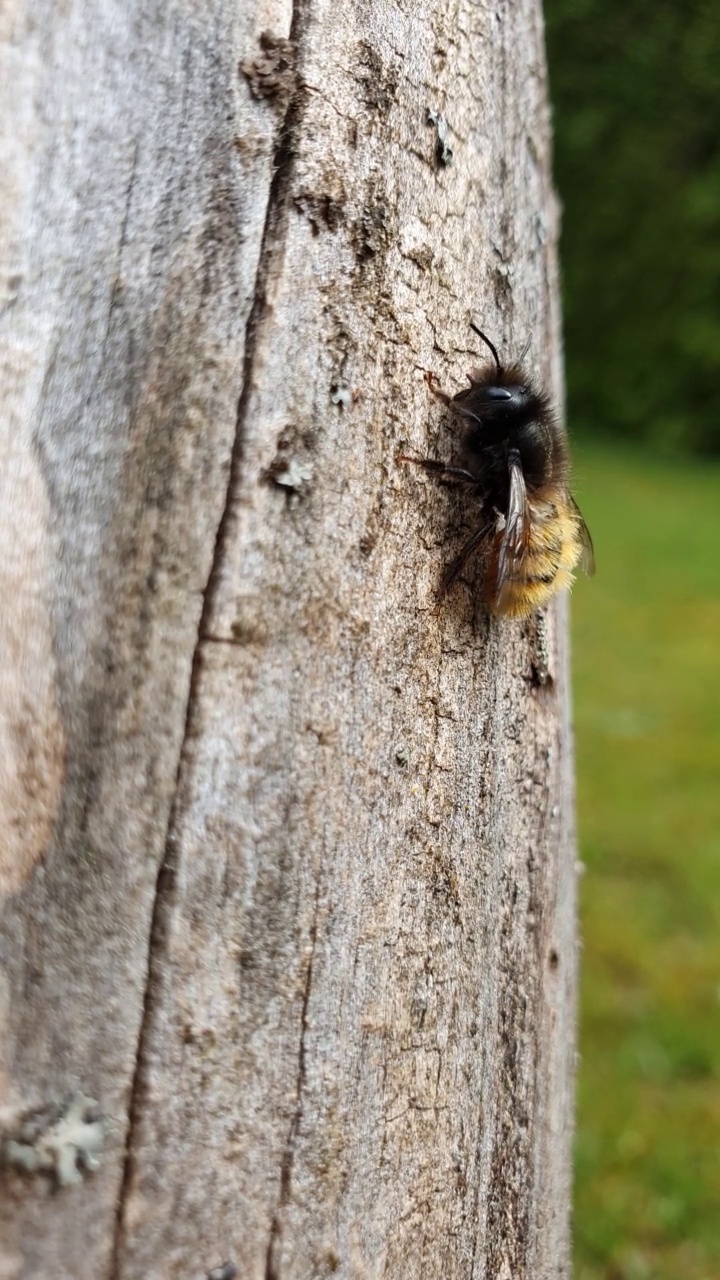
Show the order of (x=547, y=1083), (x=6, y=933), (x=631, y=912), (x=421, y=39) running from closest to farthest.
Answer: (x=6, y=933) → (x=421, y=39) → (x=547, y=1083) → (x=631, y=912)

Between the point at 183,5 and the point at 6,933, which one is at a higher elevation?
the point at 183,5

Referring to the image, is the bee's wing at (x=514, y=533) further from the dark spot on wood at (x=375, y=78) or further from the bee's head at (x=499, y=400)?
the dark spot on wood at (x=375, y=78)

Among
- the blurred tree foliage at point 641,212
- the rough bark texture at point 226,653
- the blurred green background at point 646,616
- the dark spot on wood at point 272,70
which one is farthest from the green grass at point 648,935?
the blurred tree foliage at point 641,212

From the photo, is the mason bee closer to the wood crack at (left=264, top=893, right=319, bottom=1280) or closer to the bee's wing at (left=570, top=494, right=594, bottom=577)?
the bee's wing at (left=570, top=494, right=594, bottom=577)

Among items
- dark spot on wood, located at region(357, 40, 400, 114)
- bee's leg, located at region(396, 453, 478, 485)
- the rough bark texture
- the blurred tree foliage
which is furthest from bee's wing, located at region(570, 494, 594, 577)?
the blurred tree foliage

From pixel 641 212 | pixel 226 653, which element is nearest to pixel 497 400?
pixel 226 653

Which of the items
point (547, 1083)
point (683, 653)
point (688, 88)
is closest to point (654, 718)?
point (683, 653)

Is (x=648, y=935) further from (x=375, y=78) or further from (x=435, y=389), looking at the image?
(x=375, y=78)

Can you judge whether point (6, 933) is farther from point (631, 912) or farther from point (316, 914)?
point (631, 912)
